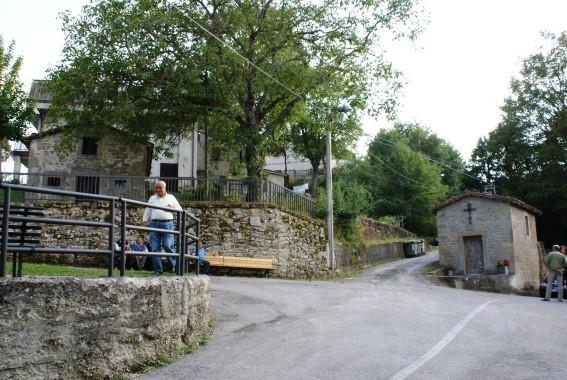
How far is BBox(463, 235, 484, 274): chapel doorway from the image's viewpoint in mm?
26600

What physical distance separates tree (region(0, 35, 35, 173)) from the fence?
495 cm

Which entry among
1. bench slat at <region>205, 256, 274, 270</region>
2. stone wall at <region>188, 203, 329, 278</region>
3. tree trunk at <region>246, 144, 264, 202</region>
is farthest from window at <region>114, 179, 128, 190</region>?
bench slat at <region>205, 256, 274, 270</region>

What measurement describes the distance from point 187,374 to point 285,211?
15.0 m

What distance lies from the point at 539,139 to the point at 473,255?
685 inches

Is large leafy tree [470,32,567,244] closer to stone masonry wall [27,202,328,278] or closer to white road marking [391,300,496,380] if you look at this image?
stone masonry wall [27,202,328,278]

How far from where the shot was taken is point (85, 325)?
537 cm

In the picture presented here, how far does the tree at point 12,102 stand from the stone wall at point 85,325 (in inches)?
854

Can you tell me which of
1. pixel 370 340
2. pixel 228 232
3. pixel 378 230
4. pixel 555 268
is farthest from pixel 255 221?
pixel 378 230

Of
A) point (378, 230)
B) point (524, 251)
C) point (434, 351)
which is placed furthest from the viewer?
point (378, 230)

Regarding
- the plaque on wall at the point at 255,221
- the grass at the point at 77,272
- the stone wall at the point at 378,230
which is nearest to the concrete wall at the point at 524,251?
the stone wall at the point at 378,230

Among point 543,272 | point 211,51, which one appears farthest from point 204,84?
point 543,272

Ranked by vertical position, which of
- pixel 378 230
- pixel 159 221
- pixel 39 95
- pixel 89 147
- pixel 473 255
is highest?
pixel 39 95

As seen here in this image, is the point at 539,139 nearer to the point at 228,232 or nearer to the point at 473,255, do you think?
the point at 473,255

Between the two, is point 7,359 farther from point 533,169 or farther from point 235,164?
point 533,169
